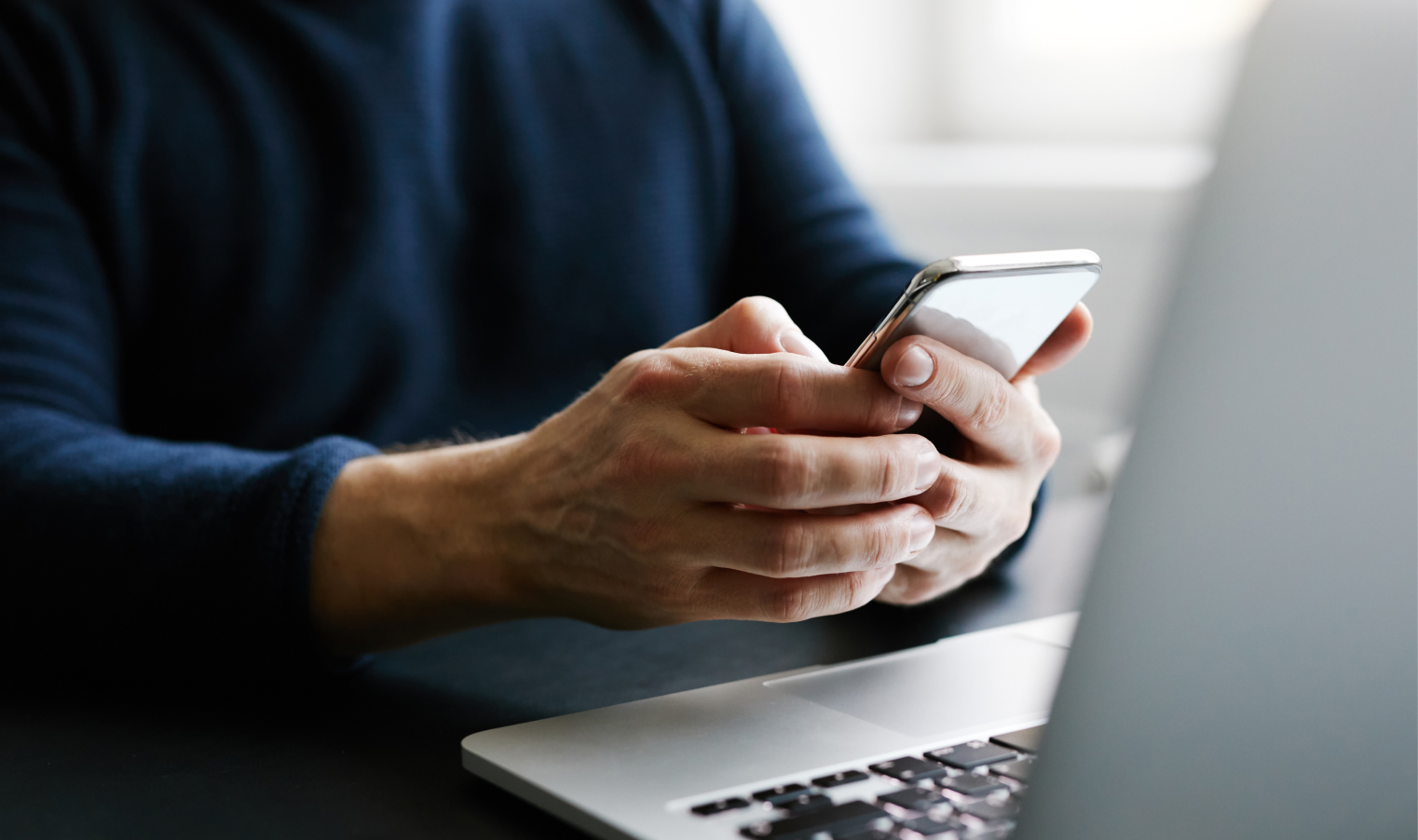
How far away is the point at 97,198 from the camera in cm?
81

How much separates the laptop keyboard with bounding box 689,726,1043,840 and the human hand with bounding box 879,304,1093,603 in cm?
13

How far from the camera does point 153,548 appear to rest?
530 millimetres

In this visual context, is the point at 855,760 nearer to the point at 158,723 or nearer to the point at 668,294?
the point at 158,723

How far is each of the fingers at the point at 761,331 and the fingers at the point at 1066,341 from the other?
11 centimetres

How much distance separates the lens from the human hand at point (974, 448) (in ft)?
1.41

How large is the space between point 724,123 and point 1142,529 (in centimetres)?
79

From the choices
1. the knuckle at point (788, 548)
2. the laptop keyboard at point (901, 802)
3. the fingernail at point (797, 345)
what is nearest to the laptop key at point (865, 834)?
the laptop keyboard at point (901, 802)

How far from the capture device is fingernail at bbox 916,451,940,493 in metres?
0.43

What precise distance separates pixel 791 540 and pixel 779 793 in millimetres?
98

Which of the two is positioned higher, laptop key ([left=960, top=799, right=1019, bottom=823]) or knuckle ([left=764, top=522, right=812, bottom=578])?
knuckle ([left=764, top=522, right=812, bottom=578])

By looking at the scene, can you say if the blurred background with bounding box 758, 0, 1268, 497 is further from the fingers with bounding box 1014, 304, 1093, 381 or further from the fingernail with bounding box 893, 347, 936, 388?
the fingernail with bounding box 893, 347, 936, 388

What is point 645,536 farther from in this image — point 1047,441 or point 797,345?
point 1047,441

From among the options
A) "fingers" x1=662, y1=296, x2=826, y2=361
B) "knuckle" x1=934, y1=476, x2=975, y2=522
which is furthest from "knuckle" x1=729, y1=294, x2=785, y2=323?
"knuckle" x1=934, y1=476, x2=975, y2=522

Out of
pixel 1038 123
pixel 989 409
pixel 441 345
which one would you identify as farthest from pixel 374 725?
pixel 1038 123
